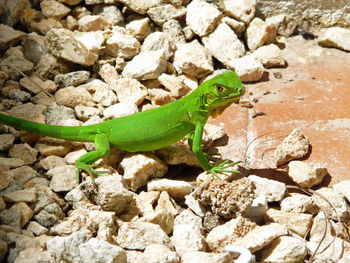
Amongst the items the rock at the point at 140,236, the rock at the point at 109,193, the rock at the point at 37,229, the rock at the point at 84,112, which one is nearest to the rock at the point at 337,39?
the rock at the point at 84,112

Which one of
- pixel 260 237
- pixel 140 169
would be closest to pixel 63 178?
pixel 140 169

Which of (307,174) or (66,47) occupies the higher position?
(66,47)

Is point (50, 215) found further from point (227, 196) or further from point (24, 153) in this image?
point (227, 196)

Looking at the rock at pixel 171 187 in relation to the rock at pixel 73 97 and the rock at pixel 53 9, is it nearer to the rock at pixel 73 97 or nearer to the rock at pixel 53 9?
the rock at pixel 73 97

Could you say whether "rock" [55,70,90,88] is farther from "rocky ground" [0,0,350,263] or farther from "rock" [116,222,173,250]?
"rock" [116,222,173,250]

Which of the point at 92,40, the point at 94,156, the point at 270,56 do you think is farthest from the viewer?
the point at 270,56

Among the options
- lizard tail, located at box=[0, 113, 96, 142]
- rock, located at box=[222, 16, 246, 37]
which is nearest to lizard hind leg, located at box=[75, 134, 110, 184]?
lizard tail, located at box=[0, 113, 96, 142]

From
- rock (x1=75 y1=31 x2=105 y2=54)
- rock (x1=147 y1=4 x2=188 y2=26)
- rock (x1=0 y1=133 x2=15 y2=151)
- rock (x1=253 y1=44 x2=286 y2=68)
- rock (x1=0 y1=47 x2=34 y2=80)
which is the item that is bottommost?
rock (x1=0 y1=133 x2=15 y2=151)
